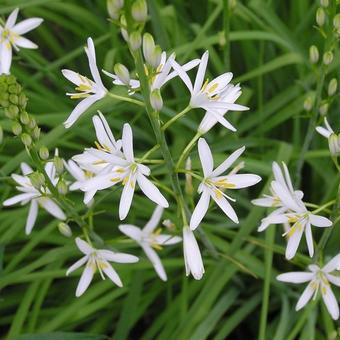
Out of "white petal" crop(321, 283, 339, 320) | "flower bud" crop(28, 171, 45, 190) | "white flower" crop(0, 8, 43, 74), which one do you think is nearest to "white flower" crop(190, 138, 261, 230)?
"flower bud" crop(28, 171, 45, 190)

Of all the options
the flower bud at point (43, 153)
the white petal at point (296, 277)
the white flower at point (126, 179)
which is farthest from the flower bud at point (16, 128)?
the white petal at point (296, 277)

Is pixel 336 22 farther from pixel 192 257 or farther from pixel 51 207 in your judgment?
pixel 51 207

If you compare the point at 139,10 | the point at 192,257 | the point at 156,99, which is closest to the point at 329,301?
the point at 192,257

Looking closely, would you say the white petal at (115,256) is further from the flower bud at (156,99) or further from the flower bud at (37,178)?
the flower bud at (156,99)

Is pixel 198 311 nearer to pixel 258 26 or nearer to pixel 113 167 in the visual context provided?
pixel 113 167

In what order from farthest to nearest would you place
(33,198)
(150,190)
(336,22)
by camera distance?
(33,198) < (336,22) < (150,190)

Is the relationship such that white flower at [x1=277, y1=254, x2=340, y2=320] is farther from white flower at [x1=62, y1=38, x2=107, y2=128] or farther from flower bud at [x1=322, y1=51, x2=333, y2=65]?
white flower at [x1=62, y1=38, x2=107, y2=128]
